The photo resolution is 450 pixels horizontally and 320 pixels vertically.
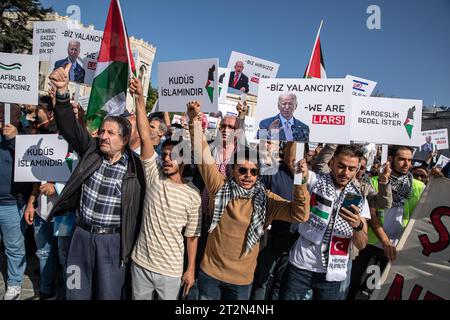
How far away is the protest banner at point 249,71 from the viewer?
21.0 ft

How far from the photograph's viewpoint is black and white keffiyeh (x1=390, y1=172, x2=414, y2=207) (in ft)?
10.7

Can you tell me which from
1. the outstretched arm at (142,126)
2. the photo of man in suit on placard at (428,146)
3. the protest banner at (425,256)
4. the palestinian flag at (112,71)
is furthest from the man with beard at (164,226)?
the photo of man in suit on placard at (428,146)

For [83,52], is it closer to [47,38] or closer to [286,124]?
[47,38]

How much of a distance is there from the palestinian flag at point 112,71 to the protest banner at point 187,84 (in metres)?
0.51

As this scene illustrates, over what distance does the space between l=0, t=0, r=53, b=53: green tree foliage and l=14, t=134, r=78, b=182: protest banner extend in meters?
24.1

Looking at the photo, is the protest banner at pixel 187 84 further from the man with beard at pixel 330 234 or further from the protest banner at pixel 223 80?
the protest banner at pixel 223 80

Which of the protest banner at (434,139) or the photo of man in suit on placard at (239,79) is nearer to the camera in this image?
the photo of man in suit on placard at (239,79)

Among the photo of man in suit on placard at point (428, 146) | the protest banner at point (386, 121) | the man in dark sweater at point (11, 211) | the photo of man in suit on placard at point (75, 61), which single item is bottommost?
the man in dark sweater at point (11, 211)

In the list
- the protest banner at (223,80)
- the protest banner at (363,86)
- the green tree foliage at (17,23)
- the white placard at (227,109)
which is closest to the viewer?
the protest banner at (363,86)

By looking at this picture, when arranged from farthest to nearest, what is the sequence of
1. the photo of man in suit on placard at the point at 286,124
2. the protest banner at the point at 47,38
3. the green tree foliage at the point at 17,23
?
the green tree foliage at the point at 17,23
the protest banner at the point at 47,38
the photo of man in suit on placard at the point at 286,124

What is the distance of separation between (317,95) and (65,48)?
370 centimetres

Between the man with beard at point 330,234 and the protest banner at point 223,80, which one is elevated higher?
the protest banner at point 223,80

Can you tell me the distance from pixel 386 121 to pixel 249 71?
3.46 m
